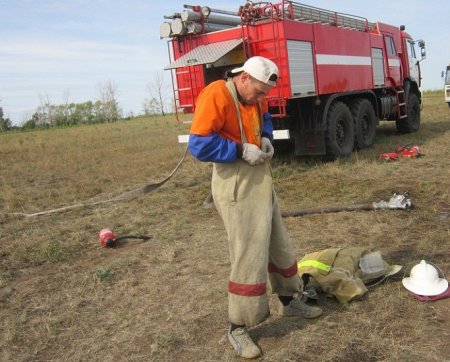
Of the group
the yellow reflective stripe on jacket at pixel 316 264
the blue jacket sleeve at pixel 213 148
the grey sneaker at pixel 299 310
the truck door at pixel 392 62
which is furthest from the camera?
the truck door at pixel 392 62

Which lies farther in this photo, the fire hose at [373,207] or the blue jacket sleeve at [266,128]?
the fire hose at [373,207]

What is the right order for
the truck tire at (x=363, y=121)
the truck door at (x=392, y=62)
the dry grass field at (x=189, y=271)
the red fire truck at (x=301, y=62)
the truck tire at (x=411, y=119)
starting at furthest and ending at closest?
1. the truck tire at (x=411, y=119)
2. the truck door at (x=392, y=62)
3. the truck tire at (x=363, y=121)
4. the red fire truck at (x=301, y=62)
5. the dry grass field at (x=189, y=271)

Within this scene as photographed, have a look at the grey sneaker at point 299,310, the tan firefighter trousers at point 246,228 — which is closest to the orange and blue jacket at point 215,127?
the tan firefighter trousers at point 246,228

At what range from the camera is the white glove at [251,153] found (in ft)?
8.80

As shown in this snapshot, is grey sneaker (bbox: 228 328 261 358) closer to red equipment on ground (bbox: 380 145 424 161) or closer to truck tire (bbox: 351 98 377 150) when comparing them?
red equipment on ground (bbox: 380 145 424 161)

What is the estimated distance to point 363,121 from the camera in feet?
34.6

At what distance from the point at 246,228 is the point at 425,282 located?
152 cm

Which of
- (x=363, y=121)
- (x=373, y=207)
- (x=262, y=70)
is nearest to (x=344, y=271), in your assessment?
(x=262, y=70)

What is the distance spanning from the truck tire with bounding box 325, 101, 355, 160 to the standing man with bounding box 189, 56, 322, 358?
617cm

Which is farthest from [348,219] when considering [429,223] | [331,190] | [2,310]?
[2,310]

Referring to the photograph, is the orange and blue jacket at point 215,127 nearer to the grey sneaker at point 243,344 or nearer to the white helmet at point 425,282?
the grey sneaker at point 243,344

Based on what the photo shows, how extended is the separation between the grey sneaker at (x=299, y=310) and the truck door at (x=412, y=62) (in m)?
11.7

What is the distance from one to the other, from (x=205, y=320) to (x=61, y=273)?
1850 mm

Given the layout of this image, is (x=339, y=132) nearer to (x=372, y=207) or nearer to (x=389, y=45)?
(x=389, y=45)
